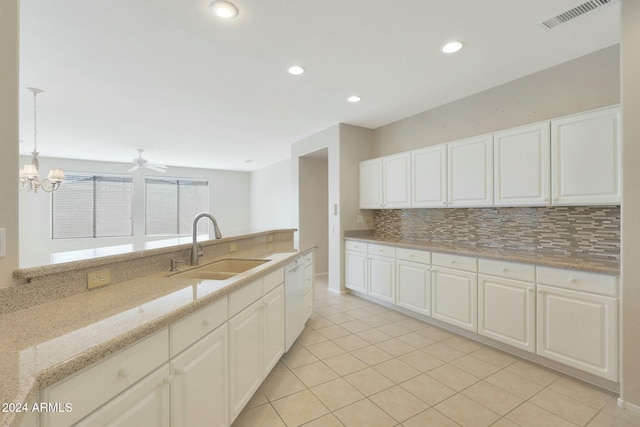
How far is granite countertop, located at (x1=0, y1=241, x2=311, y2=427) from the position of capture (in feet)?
2.36

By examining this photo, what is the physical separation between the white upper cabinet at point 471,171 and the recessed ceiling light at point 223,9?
2.58 m

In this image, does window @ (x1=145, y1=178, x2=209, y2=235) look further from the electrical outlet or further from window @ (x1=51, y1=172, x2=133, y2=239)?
the electrical outlet

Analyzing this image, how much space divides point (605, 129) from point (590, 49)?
88cm

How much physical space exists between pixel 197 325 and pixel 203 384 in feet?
0.98

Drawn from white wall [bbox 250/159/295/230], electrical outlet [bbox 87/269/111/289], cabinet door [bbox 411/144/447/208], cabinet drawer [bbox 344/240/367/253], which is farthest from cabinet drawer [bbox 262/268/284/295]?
white wall [bbox 250/159/295/230]

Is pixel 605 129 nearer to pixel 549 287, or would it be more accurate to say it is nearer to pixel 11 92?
pixel 549 287

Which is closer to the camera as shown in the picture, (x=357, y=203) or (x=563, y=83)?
(x=563, y=83)

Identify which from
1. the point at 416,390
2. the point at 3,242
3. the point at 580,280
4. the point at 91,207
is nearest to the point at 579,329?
the point at 580,280

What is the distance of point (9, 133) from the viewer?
3.66 feet

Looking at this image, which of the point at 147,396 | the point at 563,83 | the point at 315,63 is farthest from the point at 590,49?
the point at 147,396

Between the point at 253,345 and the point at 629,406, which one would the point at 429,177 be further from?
the point at 253,345

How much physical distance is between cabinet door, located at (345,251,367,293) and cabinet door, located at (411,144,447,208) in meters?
1.14

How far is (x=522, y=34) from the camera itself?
7.46 feet

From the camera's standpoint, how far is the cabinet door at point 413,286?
10.8ft
